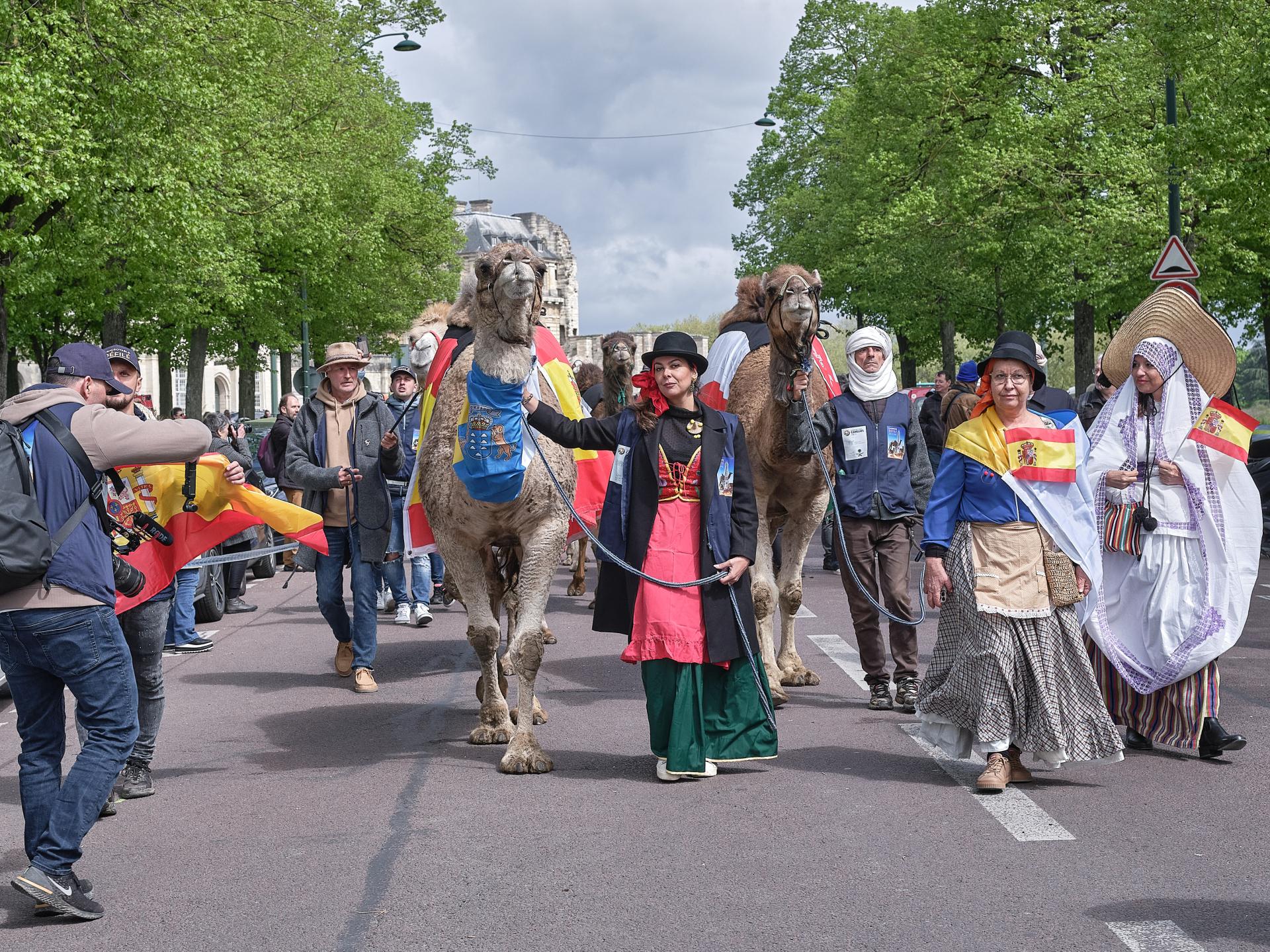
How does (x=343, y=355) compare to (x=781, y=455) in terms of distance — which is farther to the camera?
(x=343, y=355)

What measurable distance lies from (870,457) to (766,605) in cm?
109

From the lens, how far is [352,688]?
10.1m

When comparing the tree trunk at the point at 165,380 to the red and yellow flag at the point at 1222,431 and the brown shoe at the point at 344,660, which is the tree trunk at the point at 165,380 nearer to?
the brown shoe at the point at 344,660

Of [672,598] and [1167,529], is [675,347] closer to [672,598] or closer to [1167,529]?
[672,598]

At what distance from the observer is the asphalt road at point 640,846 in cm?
493

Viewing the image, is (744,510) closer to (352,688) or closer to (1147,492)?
(1147,492)

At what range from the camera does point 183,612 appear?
39.6 feet

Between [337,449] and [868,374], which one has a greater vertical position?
[868,374]

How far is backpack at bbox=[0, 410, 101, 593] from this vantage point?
16.6ft

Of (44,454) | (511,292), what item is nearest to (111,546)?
(44,454)

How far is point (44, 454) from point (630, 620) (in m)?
2.84

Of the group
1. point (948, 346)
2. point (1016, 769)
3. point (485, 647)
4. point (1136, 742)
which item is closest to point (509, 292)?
point (485, 647)

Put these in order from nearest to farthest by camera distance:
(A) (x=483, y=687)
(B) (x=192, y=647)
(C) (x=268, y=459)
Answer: (A) (x=483, y=687) → (B) (x=192, y=647) → (C) (x=268, y=459)

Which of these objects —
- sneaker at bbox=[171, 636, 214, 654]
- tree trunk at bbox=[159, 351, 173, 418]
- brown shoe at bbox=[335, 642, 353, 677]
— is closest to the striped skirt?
brown shoe at bbox=[335, 642, 353, 677]
